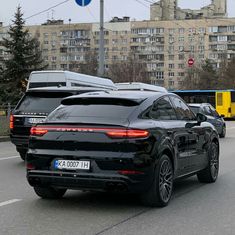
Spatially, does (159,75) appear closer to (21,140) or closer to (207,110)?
(207,110)

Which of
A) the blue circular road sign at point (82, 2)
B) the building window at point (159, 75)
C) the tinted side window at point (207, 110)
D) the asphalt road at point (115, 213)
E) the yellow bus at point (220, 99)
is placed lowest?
the yellow bus at point (220, 99)

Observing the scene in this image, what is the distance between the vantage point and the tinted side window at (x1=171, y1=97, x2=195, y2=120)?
8.59 meters

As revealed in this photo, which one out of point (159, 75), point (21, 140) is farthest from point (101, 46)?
point (159, 75)

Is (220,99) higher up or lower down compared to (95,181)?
lower down

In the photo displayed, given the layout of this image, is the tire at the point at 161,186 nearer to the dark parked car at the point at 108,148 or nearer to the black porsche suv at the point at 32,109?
the dark parked car at the point at 108,148

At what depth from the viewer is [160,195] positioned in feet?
24.1

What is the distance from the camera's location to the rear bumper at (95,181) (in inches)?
270

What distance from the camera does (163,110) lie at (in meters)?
8.01

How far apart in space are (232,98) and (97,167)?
4401 cm

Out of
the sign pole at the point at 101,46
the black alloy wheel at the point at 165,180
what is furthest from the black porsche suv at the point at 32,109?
the sign pole at the point at 101,46

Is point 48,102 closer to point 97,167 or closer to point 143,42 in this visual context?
point 97,167

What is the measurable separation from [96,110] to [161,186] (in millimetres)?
1389

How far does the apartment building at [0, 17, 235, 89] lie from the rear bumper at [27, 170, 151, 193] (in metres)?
92.8

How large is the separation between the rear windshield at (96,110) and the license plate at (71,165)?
0.60 m
